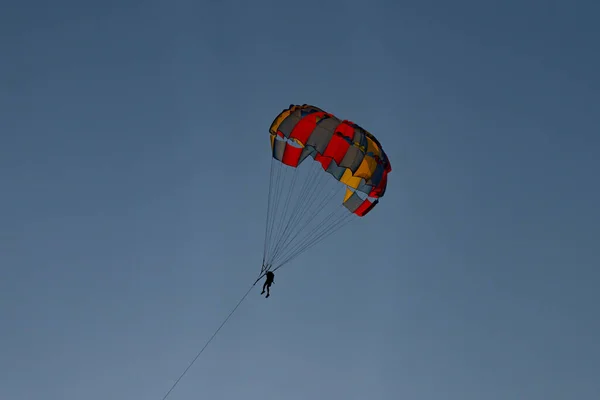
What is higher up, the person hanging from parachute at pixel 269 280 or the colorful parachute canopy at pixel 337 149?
the colorful parachute canopy at pixel 337 149

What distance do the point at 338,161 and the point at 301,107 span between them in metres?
3.03

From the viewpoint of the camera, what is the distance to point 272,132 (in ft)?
113

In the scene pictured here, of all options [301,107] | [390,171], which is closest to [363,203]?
[390,171]

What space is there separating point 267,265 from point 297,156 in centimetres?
469

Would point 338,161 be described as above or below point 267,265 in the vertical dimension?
above

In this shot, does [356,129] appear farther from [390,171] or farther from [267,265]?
[267,265]

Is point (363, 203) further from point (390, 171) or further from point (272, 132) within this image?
point (272, 132)

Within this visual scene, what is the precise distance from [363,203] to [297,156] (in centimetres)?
313

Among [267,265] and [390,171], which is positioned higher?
[390,171]

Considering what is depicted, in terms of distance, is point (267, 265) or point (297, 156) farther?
point (297, 156)

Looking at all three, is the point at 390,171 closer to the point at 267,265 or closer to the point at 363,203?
the point at 363,203

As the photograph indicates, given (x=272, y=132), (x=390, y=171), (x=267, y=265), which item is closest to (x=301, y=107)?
(x=272, y=132)

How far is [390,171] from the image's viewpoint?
3478cm

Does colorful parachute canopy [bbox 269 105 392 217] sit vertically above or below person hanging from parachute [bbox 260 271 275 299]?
above
